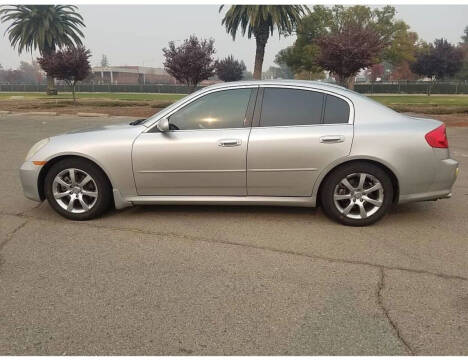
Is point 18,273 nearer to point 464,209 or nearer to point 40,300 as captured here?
point 40,300

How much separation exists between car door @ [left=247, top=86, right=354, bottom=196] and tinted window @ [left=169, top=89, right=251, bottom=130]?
0.62 ft

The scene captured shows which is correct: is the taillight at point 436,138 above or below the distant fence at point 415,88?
below

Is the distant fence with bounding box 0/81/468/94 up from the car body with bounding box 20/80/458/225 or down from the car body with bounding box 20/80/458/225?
up

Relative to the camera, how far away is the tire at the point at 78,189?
4289 millimetres

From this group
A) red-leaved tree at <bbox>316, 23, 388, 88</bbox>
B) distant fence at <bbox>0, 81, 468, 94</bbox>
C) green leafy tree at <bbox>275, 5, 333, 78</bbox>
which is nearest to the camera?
red-leaved tree at <bbox>316, 23, 388, 88</bbox>

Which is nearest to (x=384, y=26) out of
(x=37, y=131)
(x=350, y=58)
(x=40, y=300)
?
(x=350, y=58)

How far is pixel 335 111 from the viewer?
414 centimetres

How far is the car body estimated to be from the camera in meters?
4.02

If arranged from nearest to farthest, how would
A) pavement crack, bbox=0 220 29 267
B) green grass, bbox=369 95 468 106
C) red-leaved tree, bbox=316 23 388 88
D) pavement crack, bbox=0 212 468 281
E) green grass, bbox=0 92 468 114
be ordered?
pavement crack, bbox=0 212 468 281, pavement crack, bbox=0 220 29 267, green grass, bbox=0 92 468 114, red-leaved tree, bbox=316 23 388 88, green grass, bbox=369 95 468 106

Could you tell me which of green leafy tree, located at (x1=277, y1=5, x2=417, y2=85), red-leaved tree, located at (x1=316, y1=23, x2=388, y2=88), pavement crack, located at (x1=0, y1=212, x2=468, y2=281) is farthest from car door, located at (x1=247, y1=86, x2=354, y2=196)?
green leafy tree, located at (x1=277, y1=5, x2=417, y2=85)

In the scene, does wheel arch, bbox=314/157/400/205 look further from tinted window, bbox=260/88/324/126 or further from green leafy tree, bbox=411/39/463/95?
green leafy tree, bbox=411/39/463/95

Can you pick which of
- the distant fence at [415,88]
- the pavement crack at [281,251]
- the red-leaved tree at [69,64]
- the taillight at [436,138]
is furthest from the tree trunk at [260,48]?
the pavement crack at [281,251]

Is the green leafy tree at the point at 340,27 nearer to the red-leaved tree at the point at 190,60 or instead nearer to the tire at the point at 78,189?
the red-leaved tree at the point at 190,60

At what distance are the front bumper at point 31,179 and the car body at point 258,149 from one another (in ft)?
0.06
